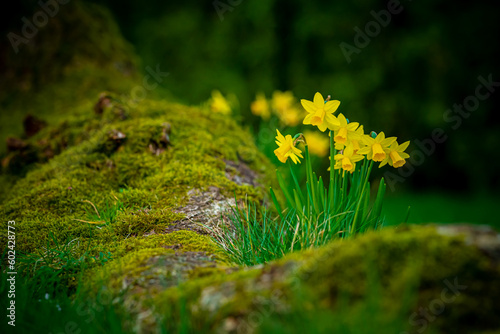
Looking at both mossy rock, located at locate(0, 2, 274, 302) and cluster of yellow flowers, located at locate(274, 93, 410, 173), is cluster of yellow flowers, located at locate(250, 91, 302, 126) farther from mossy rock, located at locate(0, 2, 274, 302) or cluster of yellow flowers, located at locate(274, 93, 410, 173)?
cluster of yellow flowers, located at locate(274, 93, 410, 173)

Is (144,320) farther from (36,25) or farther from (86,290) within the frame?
(36,25)

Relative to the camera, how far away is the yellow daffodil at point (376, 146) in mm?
1603

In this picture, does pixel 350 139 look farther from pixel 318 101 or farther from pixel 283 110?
pixel 283 110

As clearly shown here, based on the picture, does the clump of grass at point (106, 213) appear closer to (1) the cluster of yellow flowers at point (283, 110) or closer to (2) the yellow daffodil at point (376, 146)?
(2) the yellow daffodil at point (376, 146)

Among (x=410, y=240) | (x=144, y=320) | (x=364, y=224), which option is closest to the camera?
(x=410, y=240)

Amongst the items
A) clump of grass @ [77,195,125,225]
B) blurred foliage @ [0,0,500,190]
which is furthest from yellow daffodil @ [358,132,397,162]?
blurred foliage @ [0,0,500,190]

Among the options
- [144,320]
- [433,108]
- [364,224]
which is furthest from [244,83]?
[144,320]

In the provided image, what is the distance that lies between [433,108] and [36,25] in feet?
19.7

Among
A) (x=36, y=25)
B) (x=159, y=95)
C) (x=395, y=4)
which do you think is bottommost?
(x=159, y=95)

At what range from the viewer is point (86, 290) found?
4.74 ft

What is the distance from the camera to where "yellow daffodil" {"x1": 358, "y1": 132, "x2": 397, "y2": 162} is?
1.60m

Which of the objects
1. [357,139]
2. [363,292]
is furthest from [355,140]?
[363,292]

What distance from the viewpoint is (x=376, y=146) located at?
1.61 metres

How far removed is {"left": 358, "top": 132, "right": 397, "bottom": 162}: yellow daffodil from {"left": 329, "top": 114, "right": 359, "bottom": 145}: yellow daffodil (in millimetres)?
58
